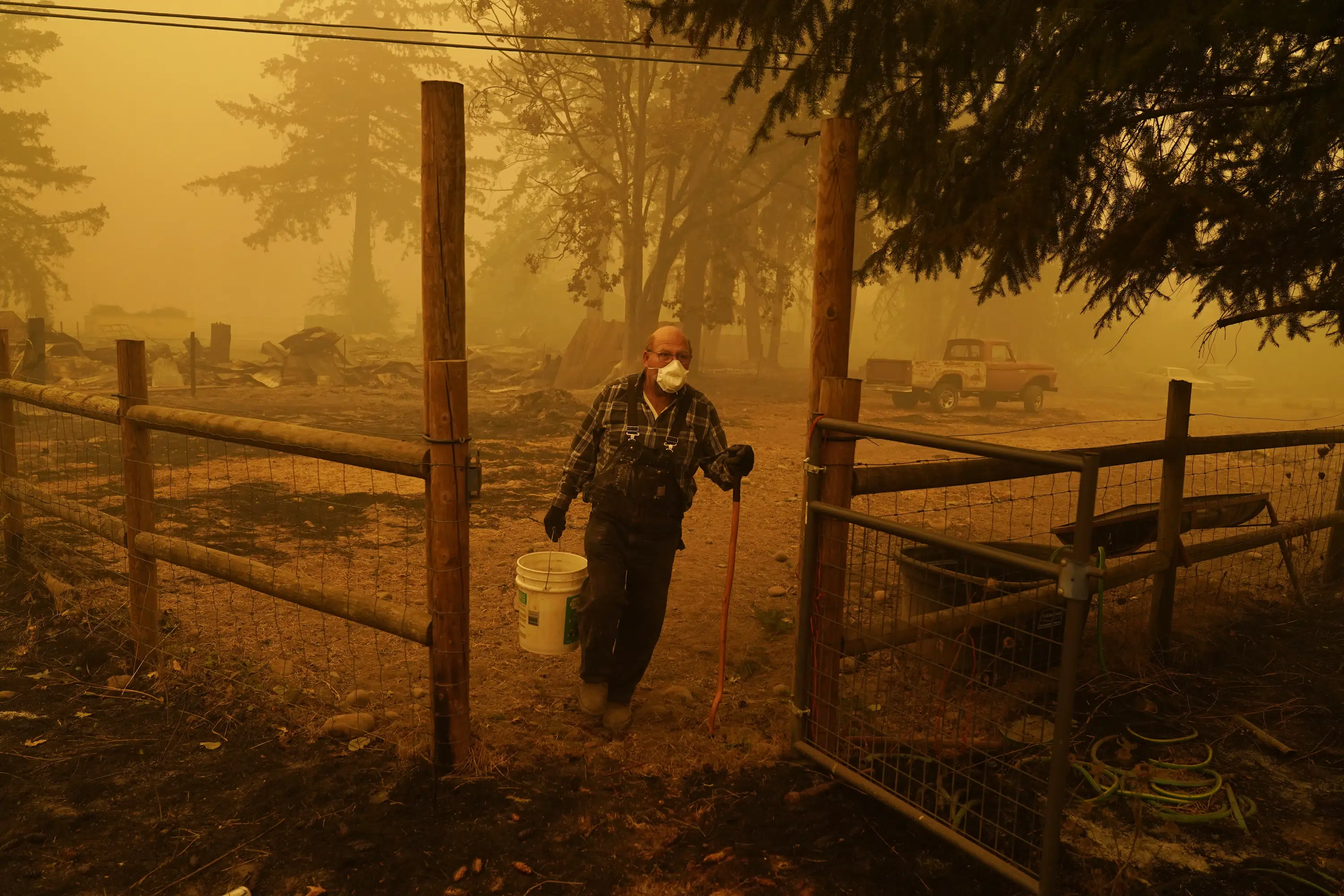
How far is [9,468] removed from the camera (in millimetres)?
6246

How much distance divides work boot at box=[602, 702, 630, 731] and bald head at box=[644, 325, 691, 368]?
1707mm

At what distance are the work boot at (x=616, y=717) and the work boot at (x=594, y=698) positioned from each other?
0.03 meters

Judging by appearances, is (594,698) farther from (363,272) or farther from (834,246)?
(363,272)

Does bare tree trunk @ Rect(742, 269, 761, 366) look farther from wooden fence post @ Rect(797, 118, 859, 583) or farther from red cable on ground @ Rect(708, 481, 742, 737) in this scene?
wooden fence post @ Rect(797, 118, 859, 583)

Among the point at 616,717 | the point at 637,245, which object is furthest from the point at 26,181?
the point at 616,717

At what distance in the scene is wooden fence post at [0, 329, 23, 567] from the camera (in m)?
6.11

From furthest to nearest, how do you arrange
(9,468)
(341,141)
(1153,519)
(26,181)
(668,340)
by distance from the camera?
(341,141) < (26,181) < (9,468) < (1153,519) < (668,340)

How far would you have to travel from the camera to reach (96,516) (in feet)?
17.0

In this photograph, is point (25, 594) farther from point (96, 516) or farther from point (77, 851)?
point (77, 851)

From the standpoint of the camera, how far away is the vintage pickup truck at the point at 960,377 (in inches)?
807

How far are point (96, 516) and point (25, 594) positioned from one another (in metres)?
1.18

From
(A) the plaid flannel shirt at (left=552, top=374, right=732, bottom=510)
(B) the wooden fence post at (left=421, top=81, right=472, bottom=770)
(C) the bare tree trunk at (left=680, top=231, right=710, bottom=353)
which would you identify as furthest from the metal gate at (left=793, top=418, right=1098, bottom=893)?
(C) the bare tree trunk at (left=680, top=231, right=710, bottom=353)

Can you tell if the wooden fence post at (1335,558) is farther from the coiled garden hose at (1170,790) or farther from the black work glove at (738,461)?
the black work glove at (738,461)

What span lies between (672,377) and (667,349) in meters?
0.17
